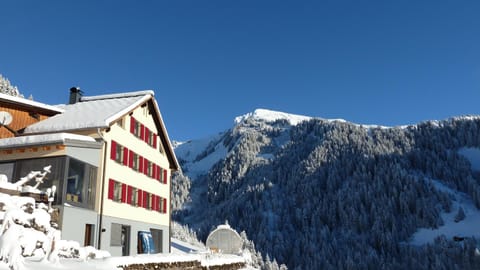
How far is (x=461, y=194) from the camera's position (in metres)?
179

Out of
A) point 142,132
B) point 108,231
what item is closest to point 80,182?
point 108,231

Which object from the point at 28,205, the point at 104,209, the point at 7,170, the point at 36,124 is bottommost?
the point at 28,205

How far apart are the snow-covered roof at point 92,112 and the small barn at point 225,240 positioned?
13416 millimetres

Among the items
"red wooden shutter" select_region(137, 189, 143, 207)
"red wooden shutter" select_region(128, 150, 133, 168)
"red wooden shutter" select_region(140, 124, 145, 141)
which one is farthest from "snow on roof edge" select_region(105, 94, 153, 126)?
"red wooden shutter" select_region(137, 189, 143, 207)

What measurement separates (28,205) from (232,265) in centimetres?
1634

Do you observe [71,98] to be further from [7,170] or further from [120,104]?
[7,170]

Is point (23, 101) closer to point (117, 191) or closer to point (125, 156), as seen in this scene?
point (125, 156)

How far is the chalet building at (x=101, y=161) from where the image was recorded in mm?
20672

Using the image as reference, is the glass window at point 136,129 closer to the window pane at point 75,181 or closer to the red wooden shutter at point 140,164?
the red wooden shutter at point 140,164

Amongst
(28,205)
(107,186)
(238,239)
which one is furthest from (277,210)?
(28,205)

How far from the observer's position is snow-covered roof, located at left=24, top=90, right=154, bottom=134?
82.0 feet

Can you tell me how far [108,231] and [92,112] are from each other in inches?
316

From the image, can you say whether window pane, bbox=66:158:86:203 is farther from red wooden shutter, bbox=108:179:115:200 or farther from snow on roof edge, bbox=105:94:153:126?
snow on roof edge, bbox=105:94:153:126

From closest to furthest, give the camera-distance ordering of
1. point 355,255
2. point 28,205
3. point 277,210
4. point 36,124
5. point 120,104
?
1. point 28,205
2. point 36,124
3. point 120,104
4. point 355,255
5. point 277,210
